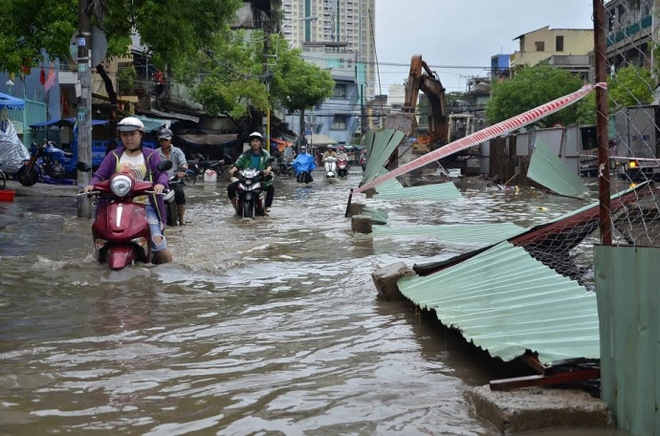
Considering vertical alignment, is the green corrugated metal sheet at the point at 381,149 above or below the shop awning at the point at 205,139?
below

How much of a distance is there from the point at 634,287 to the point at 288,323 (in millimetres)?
3154

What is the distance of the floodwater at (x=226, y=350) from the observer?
Answer: 4105 mm

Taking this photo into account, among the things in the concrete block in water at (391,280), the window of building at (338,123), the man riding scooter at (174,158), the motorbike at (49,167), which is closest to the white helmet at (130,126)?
the concrete block in water at (391,280)

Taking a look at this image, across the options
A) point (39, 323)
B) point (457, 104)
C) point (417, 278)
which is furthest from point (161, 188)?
point (457, 104)

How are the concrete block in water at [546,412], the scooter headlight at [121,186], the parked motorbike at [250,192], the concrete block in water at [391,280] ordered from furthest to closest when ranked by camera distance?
the parked motorbike at [250,192], the scooter headlight at [121,186], the concrete block in water at [391,280], the concrete block in water at [546,412]

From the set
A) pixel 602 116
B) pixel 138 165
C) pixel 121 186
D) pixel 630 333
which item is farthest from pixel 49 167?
pixel 630 333

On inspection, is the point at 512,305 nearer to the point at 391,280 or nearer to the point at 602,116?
the point at 602,116

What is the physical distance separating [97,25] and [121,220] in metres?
8.44

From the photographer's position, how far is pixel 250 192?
15008mm

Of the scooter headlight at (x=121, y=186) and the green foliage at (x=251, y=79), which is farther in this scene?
the green foliage at (x=251, y=79)

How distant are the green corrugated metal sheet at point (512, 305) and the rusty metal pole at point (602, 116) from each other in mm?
498

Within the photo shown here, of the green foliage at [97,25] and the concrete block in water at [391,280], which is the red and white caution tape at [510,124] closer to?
the concrete block in water at [391,280]

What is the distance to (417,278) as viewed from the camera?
6.97 m

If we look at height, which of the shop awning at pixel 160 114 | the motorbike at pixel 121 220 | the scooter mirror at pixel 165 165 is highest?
the shop awning at pixel 160 114
